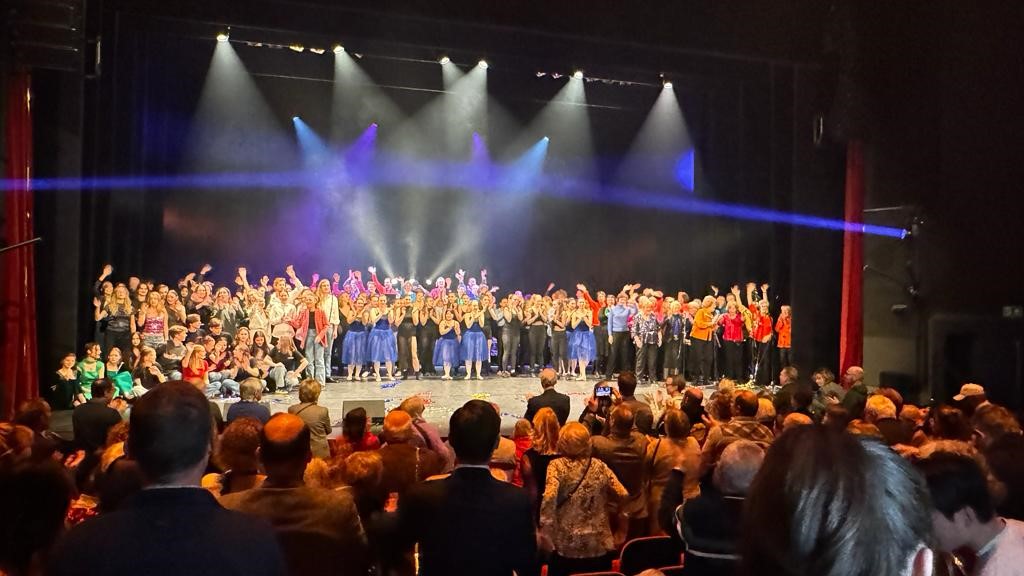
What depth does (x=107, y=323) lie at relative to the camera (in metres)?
11.0

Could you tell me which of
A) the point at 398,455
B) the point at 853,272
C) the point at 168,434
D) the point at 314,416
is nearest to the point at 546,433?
the point at 398,455

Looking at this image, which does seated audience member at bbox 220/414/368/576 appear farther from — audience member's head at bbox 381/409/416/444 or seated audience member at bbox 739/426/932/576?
seated audience member at bbox 739/426/932/576

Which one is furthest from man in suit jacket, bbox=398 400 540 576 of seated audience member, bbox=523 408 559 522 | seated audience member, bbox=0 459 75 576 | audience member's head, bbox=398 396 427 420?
audience member's head, bbox=398 396 427 420

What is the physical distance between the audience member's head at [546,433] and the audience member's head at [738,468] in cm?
223

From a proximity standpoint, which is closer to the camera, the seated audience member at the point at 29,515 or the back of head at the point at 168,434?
the back of head at the point at 168,434

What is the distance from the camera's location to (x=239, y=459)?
9.66 ft

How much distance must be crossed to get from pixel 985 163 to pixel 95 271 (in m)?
13.0

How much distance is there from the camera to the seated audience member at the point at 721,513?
93.3 inches

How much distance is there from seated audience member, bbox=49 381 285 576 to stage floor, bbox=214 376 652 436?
765 cm

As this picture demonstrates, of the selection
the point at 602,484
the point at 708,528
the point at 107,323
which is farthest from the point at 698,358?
the point at 708,528

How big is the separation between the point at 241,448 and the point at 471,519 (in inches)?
45.0

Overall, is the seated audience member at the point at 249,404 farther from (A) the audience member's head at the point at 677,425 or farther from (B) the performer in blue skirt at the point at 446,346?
(B) the performer in blue skirt at the point at 446,346

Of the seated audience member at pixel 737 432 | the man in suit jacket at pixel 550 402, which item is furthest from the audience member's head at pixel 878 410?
the man in suit jacket at pixel 550 402

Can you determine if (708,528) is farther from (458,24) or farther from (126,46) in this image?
(126,46)
